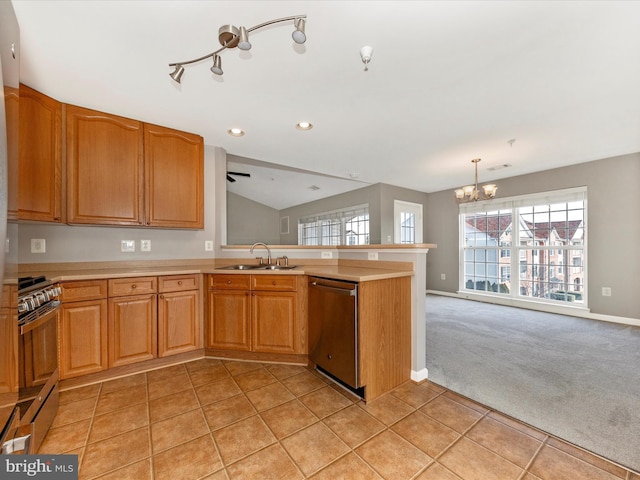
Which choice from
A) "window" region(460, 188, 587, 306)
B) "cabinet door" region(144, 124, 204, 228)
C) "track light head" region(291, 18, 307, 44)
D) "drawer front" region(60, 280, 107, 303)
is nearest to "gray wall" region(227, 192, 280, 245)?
"cabinet door" region(144, 124, 204, 228)

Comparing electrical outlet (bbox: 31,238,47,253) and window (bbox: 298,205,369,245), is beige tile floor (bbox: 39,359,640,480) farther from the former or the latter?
window (bbox: 298,205,369,245)

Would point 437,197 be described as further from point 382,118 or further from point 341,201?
point 382,118

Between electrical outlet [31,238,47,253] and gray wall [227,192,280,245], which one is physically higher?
gray wall [227,192,280,245]

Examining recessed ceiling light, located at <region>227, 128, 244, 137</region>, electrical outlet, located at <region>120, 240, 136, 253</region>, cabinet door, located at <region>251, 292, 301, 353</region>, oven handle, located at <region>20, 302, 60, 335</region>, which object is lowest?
cabinet door, located at <region>251, 292, 301, 353</region>

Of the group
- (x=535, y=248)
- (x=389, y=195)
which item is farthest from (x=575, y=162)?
(x=389, y=195)

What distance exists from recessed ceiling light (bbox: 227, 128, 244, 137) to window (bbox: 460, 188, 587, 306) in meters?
4.69

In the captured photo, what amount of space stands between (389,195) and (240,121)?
3685 millimetres

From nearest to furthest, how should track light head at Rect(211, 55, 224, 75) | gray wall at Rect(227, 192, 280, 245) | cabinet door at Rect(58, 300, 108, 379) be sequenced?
track light head at Rect(211, 55, 224, 75), cabinet door at Rect(58, 300, 108, 379), gray wall at Rect(227, 192, 280, 245)

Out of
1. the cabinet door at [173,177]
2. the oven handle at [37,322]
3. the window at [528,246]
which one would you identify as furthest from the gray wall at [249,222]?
the oven handle at [37,322]

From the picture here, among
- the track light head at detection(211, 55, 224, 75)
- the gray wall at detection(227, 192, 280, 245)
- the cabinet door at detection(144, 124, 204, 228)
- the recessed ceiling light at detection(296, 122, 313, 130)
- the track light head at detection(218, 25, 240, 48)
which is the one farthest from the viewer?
the gray wall at detection(227, 192, 280, 245)

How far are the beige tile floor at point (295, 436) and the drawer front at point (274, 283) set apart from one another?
0.77m

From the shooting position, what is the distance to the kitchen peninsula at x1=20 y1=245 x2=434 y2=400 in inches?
79.5

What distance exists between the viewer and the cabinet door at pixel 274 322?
2.47 m

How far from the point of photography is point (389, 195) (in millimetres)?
5562
